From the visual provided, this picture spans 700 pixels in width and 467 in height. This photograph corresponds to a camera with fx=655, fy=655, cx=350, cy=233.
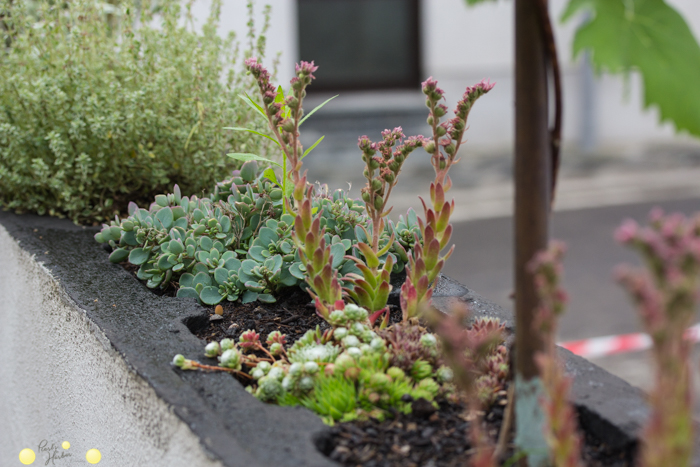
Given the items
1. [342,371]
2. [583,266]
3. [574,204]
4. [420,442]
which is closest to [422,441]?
[420,442]

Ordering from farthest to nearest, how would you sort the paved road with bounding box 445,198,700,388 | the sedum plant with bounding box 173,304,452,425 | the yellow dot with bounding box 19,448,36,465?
the paved road with bounding box 445,198,700,388
the yellow dot with bounding box 19,448,36,465
the sedum plant with bounding box 173,304,452,425

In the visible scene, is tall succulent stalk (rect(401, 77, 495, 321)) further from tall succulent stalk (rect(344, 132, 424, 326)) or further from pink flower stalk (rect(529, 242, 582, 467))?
pink flower stalk (rect(529, 242, 582, 467))

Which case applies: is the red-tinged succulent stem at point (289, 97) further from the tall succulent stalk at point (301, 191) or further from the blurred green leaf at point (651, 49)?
the blurred green leaf at point (651, 49)

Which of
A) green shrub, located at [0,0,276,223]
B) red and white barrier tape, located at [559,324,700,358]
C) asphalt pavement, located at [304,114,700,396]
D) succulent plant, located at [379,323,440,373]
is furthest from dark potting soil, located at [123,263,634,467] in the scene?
red and white barrier tape, located at [559,324,700,358]

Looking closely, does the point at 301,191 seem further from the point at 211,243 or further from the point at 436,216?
the point at 211,243

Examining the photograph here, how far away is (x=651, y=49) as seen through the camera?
2.57 ft

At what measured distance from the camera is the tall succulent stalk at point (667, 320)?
718 mm

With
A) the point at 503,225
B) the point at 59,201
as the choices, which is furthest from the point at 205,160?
the point at 503,225

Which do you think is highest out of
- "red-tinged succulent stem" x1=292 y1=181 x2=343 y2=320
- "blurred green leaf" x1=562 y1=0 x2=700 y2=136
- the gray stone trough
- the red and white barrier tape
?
"blurred green leaf" x1=562 y1=0 x2=700 y2=136

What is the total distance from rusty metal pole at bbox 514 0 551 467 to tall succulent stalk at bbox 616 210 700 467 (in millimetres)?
257

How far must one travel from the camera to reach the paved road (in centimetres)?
414

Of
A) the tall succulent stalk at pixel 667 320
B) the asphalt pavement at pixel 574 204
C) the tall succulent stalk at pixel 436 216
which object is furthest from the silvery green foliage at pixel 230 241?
the asphalt pavement at pixel 574 204

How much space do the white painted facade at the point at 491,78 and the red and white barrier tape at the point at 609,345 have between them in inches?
240

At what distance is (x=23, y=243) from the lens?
229 cm
